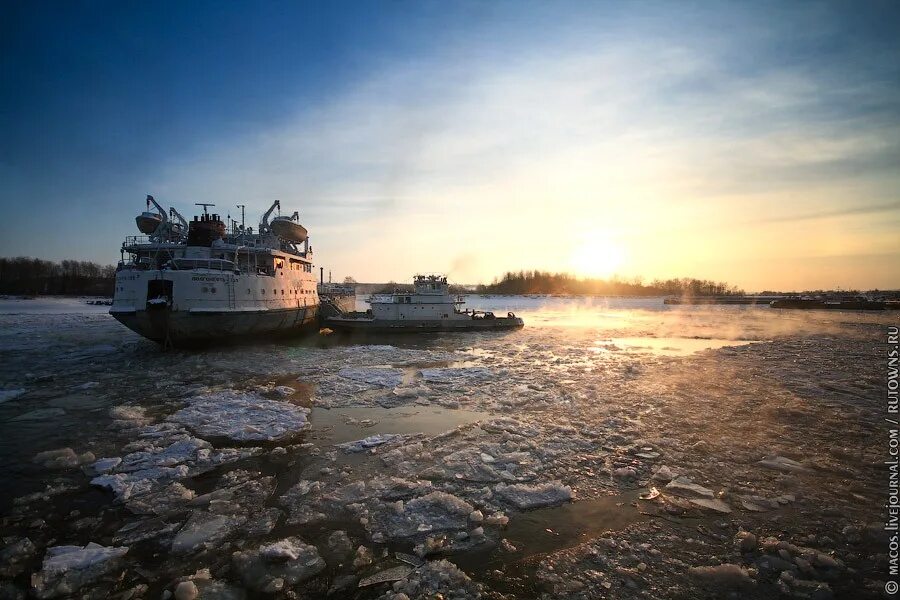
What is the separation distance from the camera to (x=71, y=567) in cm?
439

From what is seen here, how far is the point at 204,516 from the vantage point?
5.51 meters

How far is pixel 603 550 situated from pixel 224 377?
15.5 meters

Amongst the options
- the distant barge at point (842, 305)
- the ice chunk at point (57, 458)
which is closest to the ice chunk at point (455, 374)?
the ice chunk at point (57, 458)

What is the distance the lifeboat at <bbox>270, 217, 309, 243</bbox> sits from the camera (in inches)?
1313

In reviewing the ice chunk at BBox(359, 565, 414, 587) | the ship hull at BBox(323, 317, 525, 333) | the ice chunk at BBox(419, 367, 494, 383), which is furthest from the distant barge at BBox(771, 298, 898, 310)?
the ice chunk at BBox(359, 565, 414, 587)

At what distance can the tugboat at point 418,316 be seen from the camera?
111ft

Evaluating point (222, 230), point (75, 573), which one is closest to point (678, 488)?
point (75, 573)

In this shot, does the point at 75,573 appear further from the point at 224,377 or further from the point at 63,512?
the point at 224,377

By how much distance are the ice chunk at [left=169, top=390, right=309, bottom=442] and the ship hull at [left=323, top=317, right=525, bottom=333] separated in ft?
69.1

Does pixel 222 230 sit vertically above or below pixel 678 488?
above

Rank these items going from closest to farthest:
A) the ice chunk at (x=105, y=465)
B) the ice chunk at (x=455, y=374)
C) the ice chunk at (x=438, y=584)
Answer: the ice chunk at (x=438, y=584), the ice chunk at (x=105, y=465), the ice chunk at (x=455, y=374)

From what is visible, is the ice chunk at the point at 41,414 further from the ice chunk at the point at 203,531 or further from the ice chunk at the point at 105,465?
the ice chunk at the point at 203,531

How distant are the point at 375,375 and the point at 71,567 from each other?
1158 centimetres

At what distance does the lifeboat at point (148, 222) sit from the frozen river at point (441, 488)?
1706 cm
